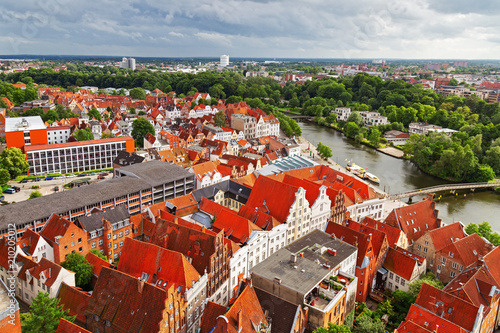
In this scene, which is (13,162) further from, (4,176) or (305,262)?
(305,262)

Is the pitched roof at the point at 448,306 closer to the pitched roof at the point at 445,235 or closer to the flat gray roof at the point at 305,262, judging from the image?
the flat gray roof at the point at 305,262

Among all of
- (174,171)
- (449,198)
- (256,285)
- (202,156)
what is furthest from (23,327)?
(449,198)

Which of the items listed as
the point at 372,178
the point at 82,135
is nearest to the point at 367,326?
the point at 372,178

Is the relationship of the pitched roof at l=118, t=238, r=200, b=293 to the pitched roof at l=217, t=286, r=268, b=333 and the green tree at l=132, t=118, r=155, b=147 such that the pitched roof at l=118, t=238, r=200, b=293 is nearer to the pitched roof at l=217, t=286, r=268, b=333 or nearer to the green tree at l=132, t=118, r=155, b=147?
the pitched roof at l=217, t=286, r=268, b=333

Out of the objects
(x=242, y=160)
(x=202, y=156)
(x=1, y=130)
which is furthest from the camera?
(x=1, y=130)

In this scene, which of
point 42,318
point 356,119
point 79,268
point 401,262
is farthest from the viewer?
point 356,119

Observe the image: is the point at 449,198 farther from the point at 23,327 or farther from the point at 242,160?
the point at 23,327

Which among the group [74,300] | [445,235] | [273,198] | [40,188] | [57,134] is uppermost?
[273,198]

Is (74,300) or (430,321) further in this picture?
(74,300)
